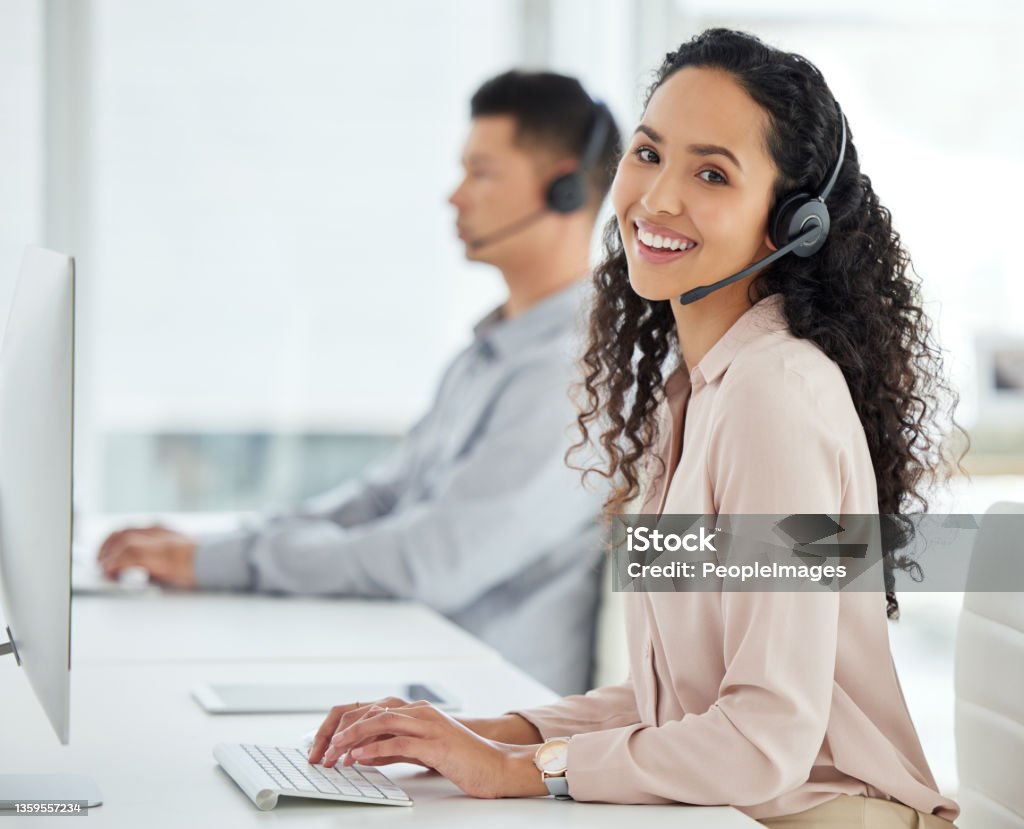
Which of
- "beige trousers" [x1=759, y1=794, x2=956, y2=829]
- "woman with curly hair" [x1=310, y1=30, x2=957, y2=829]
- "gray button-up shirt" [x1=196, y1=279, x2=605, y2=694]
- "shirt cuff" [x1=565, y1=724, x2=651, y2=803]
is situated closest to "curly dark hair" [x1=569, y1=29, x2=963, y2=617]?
"woman with curly hair" [x1=310, y1=30, x2=957, y2=829]

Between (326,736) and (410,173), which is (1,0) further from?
(326,736)

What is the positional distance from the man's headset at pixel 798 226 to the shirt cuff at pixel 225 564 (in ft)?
3.65

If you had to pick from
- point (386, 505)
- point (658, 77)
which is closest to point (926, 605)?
point (386, 505)

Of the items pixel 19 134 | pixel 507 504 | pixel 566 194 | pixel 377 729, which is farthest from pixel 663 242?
pixel 19 134

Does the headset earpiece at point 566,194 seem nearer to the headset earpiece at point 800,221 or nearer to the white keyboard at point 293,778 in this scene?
the headset earpiece at point 800,221

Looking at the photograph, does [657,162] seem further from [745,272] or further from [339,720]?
[339,720]

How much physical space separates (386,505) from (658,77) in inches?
53.5

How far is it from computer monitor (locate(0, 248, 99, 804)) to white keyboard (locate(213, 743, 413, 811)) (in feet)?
0.39

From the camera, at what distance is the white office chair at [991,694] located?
1.21m

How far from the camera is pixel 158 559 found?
2039mm

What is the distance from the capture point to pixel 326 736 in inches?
43.6

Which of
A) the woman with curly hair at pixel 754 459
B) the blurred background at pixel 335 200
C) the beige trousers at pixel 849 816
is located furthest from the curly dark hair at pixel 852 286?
the blurred background at pixel 335 200

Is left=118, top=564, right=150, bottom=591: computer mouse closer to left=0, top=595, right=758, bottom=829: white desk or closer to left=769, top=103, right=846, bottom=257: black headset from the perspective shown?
left=0, top=595, right=758, bottom=829: white desk

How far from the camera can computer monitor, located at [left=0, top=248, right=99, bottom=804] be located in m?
0.83
